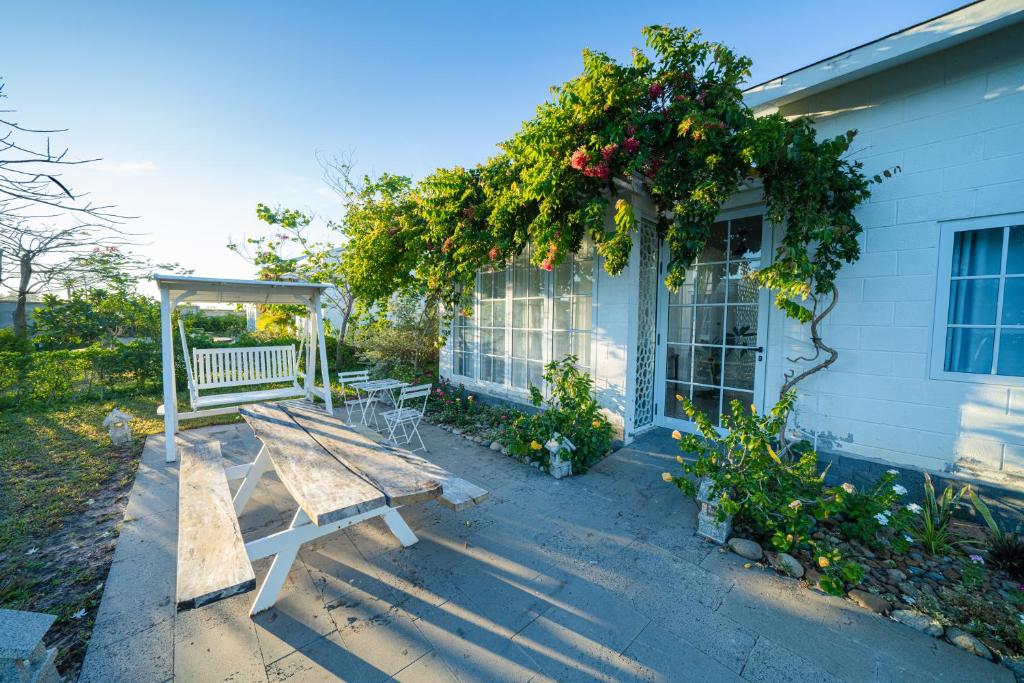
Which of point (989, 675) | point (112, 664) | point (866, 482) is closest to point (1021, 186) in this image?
point (866, 482)

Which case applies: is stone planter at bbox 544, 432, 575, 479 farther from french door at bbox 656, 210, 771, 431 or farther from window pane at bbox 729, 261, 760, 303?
window pane at bbox 729, 261, 760, 303

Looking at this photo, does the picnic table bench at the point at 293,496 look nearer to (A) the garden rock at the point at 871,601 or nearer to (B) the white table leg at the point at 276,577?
(B) the white table leg at the point at 276,577

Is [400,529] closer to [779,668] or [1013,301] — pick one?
[779,668]

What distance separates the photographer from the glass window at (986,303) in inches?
112

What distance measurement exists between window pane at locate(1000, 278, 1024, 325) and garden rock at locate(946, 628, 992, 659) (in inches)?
93.5

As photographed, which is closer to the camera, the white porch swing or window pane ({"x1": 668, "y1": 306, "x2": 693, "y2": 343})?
the white porch swing

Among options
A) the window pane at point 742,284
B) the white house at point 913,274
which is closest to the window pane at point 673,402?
the white house at point 913,274

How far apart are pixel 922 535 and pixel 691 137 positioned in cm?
342

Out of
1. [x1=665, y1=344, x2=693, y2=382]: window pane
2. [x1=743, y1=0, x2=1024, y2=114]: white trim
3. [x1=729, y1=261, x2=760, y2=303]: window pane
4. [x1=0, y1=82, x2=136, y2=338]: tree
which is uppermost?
[x1=743, y1=0, x2=1024, y2=114]: white trim

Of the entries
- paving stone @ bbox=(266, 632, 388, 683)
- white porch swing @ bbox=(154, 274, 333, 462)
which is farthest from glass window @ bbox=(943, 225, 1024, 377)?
white porch swing @ bbox=(154, 274, 333, 462)

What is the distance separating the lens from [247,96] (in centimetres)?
518

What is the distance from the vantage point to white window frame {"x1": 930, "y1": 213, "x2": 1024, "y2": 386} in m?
2.86

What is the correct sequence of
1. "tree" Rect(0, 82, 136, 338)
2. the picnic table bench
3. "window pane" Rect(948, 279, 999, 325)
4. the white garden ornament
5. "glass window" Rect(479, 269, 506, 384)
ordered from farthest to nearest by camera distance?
"glass window" Rect(479, 269, 506, 384) < the white garden ornament < "window pane" Rect(948, 279, 999, 325) < "tree" Rect(0, 82, 136, 338) < the picnic table bench

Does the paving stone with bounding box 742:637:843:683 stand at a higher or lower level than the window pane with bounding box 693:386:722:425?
lower
